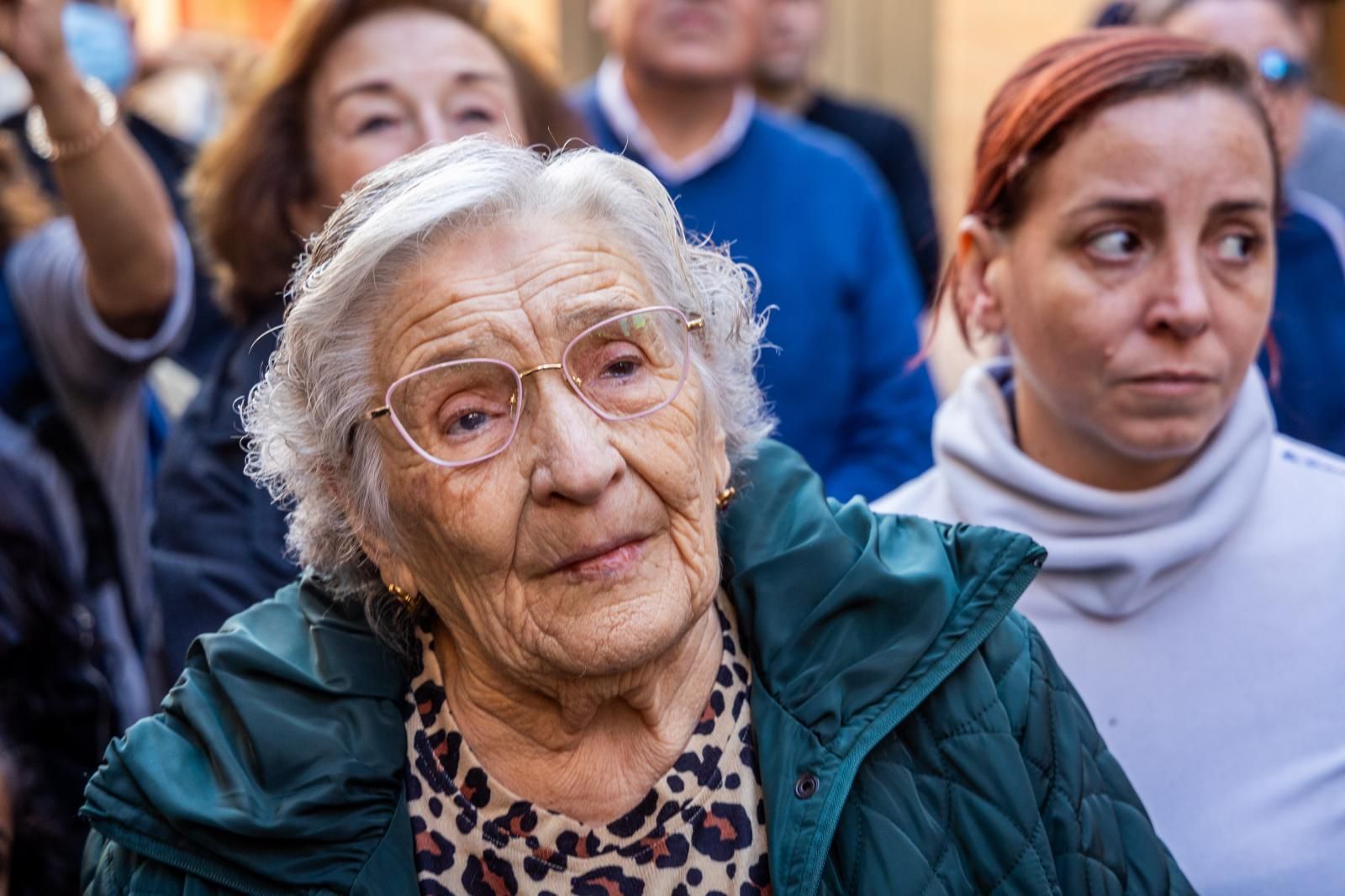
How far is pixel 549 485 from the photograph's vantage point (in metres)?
2.02

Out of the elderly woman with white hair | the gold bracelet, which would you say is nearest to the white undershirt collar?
the gold bracelet

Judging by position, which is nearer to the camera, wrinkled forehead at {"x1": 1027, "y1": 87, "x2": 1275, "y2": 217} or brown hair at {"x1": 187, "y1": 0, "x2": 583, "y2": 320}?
wrinkled forehead at {"x1": 1027, "y1": 87, "x2": 1275, "y2": 217}

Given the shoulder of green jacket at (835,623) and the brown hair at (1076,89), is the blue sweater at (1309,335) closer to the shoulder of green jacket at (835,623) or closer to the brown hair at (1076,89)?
the brown hair at (1076,89)

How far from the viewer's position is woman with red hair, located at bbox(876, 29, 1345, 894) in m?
2.48

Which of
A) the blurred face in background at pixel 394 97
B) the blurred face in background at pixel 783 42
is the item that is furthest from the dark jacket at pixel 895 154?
the blurred face in background at pixel 394 97

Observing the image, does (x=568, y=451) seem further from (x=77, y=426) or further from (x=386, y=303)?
(x=77, y=426)

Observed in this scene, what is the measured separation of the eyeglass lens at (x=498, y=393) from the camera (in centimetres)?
207

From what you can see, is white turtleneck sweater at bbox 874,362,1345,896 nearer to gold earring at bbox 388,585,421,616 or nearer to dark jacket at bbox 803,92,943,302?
gold earring at bbox 388,585,421,616

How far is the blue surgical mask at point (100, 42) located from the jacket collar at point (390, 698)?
2997 millimetres

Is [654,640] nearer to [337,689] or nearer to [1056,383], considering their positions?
[337,689]

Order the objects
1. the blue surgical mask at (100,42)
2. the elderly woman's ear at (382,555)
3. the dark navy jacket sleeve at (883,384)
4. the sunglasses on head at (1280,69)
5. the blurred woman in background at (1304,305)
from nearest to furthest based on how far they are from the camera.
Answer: the elderly woman's ear at (382,555), the blurred woman in background at (1304,305), the dark navy jacket sleeve at (883,384), the sunglasses on head at (1280,69), the blue surgical mask at (100,42)

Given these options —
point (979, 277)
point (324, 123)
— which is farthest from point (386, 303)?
point (324, 123)

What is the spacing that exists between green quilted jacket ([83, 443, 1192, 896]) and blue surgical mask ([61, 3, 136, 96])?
3.07 m

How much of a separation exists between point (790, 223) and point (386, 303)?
1.94 m
